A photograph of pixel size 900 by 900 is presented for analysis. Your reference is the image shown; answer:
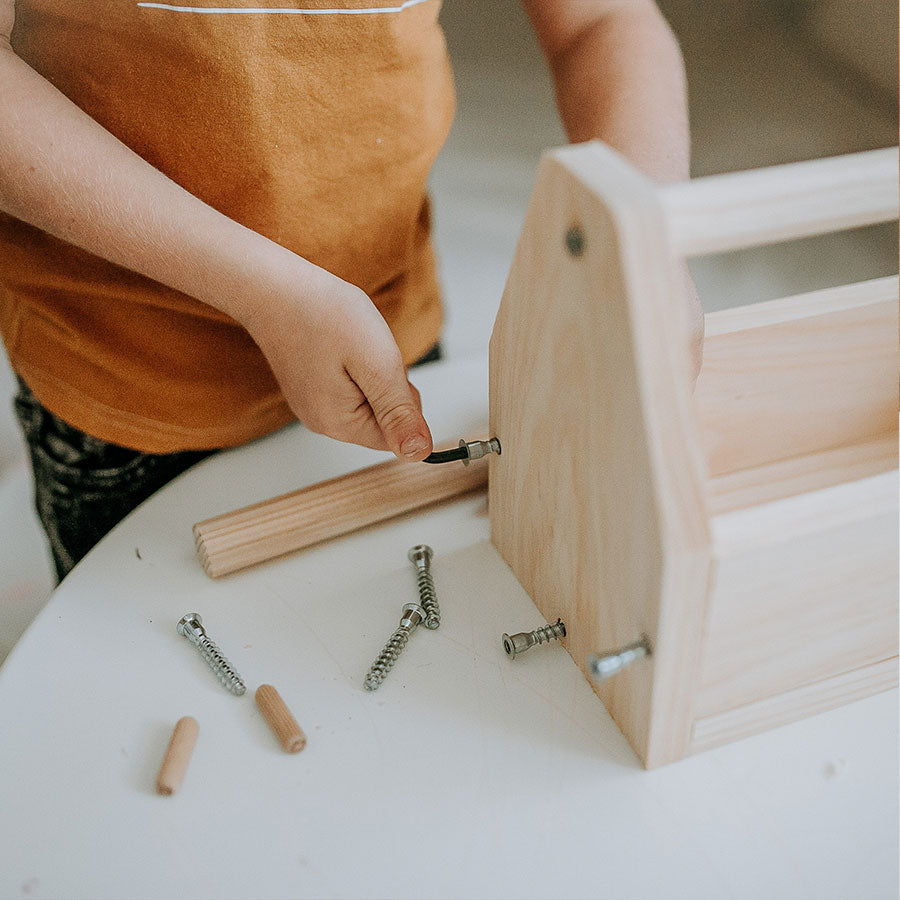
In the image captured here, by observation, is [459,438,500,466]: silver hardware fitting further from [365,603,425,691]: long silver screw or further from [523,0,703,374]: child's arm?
[523,0,703,374]: child's arm

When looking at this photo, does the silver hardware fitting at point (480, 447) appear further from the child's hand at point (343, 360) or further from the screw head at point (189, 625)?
the screw head at point (189, 625)

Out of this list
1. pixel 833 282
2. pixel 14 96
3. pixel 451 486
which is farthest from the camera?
pixel 833 282

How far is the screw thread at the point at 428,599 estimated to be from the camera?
1.64ft

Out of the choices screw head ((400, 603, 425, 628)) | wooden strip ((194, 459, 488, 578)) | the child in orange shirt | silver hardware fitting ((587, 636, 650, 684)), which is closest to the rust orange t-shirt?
the child in orange shirt

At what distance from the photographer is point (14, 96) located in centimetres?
46

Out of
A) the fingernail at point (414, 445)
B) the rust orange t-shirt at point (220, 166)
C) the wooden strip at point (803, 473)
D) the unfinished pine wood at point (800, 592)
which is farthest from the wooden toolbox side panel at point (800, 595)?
the rust orange t-shirt at point (220, 166)

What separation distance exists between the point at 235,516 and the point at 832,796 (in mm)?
374

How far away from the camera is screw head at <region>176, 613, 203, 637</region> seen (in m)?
0.50

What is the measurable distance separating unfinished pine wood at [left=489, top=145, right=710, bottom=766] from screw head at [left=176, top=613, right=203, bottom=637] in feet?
0.68

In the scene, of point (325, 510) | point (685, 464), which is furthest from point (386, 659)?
point (685, 464)

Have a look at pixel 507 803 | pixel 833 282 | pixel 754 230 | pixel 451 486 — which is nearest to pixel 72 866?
pixel 507 803

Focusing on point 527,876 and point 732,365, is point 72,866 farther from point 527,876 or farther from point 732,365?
point 732,365

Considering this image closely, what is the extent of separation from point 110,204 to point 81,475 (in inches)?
9.2

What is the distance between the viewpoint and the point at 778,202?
35 cm
